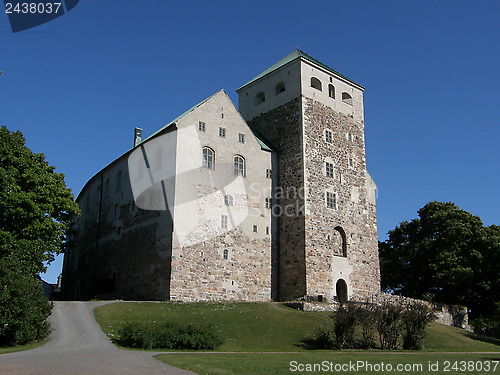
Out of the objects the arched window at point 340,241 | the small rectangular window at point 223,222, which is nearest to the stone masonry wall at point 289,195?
the arched window at point 340,241

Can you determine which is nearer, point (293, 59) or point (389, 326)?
point (389, 326)

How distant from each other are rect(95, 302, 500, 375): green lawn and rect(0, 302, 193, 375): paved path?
0.86 meters

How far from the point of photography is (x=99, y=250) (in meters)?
44.4

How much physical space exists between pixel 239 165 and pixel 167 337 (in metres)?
18.8

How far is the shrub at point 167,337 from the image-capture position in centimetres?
2141

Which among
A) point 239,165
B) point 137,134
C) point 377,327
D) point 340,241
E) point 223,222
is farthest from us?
point 137,134

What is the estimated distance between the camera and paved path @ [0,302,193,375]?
44.4ft

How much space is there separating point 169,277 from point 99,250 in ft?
46.8

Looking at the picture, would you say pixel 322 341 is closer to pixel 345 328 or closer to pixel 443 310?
pixel 345 328

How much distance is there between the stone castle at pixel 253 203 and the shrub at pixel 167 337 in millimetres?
10200

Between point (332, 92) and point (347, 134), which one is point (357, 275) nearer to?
point (347, 134)

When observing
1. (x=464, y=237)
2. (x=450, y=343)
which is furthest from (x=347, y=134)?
(x=450, y=343)

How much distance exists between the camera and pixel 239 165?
3850 centimetres

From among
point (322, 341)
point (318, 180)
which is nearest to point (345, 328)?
point (322, 341)
